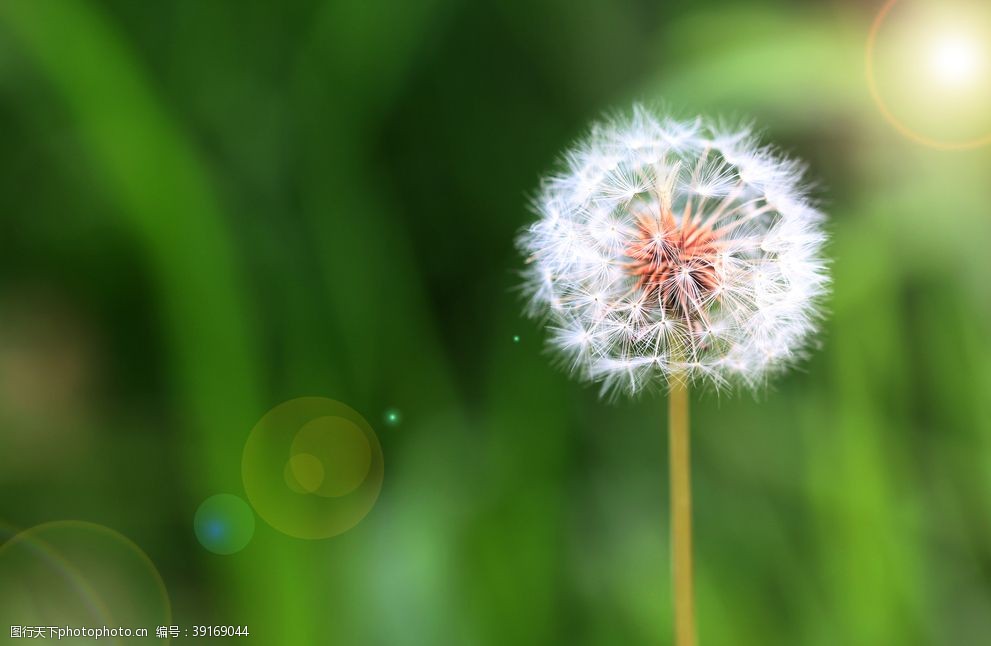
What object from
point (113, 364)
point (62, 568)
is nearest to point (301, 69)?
point (113, 364)

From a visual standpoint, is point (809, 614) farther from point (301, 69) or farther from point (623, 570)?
point (301, 69)

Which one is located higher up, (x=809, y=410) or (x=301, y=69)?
(x=301, y=69)

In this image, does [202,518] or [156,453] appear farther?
[156,453]

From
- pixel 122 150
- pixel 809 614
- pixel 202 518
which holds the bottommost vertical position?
pixel 809 614

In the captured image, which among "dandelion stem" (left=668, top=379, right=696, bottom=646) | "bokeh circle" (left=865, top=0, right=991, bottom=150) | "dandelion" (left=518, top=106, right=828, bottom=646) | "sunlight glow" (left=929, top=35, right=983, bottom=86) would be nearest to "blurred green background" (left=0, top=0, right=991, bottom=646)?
"bokeh circle" (left=865, top=0, right=991, bottom=150)

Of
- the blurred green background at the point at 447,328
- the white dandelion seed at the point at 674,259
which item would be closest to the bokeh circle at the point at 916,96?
the blurred green background at the point at 447,328

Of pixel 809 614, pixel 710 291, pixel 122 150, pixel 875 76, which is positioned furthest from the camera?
pixel 875 76

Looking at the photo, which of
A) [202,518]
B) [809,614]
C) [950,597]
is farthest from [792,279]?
[202,518]

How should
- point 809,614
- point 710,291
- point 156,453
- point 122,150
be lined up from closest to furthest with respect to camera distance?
point 710,291, point 809,614, point 122,150, point 156,453

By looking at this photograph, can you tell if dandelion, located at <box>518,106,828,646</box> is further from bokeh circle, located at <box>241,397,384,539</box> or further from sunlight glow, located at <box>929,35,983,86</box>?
sunlight glow, located at <box>929,35,983,86</box>
